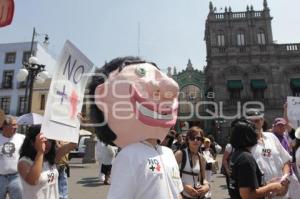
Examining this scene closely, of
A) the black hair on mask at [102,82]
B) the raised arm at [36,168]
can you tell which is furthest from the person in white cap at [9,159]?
the black hair on mask at [102,82]

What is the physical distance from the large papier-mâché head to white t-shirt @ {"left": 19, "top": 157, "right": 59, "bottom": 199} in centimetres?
112

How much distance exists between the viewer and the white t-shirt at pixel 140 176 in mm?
2025

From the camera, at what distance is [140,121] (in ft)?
7.62

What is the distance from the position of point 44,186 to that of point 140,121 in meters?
1.54

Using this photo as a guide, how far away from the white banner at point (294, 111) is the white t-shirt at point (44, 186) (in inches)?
217

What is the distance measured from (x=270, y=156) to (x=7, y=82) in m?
37.4

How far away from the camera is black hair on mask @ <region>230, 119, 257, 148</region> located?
10.4ft

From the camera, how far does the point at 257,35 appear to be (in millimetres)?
30281

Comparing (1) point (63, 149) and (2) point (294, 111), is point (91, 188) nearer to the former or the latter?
(1) point (63, 149)

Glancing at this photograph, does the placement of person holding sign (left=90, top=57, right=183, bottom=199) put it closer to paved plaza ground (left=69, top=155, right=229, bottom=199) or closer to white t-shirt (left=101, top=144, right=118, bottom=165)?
paved plaza ground (left=69, top=155, right=229, bottom=199)

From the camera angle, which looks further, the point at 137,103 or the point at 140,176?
the point at 137,103

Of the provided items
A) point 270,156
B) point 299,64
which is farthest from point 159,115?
point 299,64

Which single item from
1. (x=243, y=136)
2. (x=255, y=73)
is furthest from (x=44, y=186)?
Result: (x=255, y=73)

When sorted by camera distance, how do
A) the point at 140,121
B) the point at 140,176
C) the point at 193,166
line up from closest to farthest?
the point at 140,176
the point at 140,121
the point at 193,166
